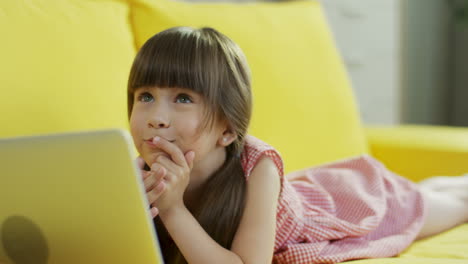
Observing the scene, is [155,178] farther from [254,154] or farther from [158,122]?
[254,154]

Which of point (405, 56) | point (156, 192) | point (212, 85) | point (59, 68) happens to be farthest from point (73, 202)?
point (405, 56)

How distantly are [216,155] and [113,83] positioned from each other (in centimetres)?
24

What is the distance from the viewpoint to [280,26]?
146cm

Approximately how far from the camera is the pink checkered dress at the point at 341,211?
109 cm

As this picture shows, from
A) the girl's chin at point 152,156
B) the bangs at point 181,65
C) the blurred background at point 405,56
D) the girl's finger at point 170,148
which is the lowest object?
→ the blurred background at point 405,56

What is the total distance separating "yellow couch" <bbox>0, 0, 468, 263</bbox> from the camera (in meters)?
1.01

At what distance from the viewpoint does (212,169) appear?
1001 millimetres

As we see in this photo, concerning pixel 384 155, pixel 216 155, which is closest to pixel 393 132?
pixel 384 155

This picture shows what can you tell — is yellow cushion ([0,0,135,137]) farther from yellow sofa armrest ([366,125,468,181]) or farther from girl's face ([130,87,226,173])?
yellow sofa armrest ([366,125,468,181])

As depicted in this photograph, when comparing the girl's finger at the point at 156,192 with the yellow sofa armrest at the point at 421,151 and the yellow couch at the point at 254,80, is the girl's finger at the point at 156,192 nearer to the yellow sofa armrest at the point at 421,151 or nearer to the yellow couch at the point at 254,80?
the yellow couch at the point at 254,80

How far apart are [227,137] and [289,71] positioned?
48 centimetres

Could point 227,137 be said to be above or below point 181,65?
below

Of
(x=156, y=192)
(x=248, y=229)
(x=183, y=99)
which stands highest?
(x=183, y=99)

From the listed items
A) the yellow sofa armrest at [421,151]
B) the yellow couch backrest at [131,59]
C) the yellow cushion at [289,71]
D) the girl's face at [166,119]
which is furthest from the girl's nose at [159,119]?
the yellow sofa armrest at [421,151]
